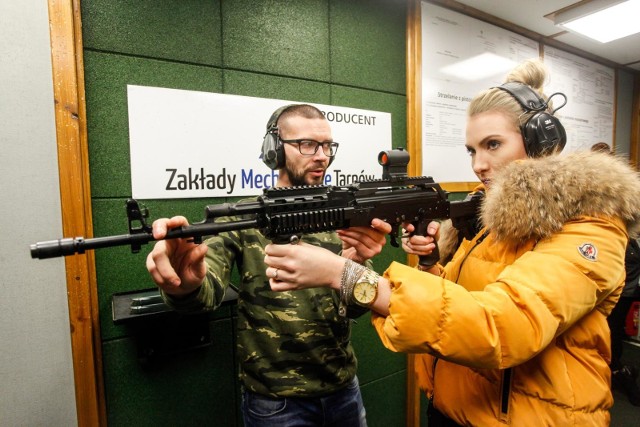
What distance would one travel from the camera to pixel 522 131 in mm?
1101

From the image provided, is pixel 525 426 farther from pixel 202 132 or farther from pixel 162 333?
pixel 202 132

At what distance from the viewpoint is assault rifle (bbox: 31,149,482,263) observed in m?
0.79

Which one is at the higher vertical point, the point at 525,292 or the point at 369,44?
the point at 369,44

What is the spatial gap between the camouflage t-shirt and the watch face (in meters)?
0.59

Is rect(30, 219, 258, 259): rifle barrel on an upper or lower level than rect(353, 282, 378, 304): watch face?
upper

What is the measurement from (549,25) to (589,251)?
9.80 feet

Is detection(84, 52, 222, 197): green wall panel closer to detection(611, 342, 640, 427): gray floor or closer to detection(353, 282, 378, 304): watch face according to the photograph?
detection(353, 282, 378, 304): watch face

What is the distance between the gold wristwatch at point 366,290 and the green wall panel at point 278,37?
1441 millimetres

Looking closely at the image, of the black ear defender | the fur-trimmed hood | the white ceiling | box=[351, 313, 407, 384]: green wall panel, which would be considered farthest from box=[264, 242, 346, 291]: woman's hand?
the white ceiling

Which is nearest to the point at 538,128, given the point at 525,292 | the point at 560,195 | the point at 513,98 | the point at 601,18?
the point at 513,98

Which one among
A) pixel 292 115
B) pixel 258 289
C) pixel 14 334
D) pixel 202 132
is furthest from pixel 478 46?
pixel 14 334

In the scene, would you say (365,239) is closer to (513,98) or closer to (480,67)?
(513,98)

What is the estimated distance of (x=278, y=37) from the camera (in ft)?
6.31

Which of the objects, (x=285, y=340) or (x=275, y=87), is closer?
(x=285, y=340)
